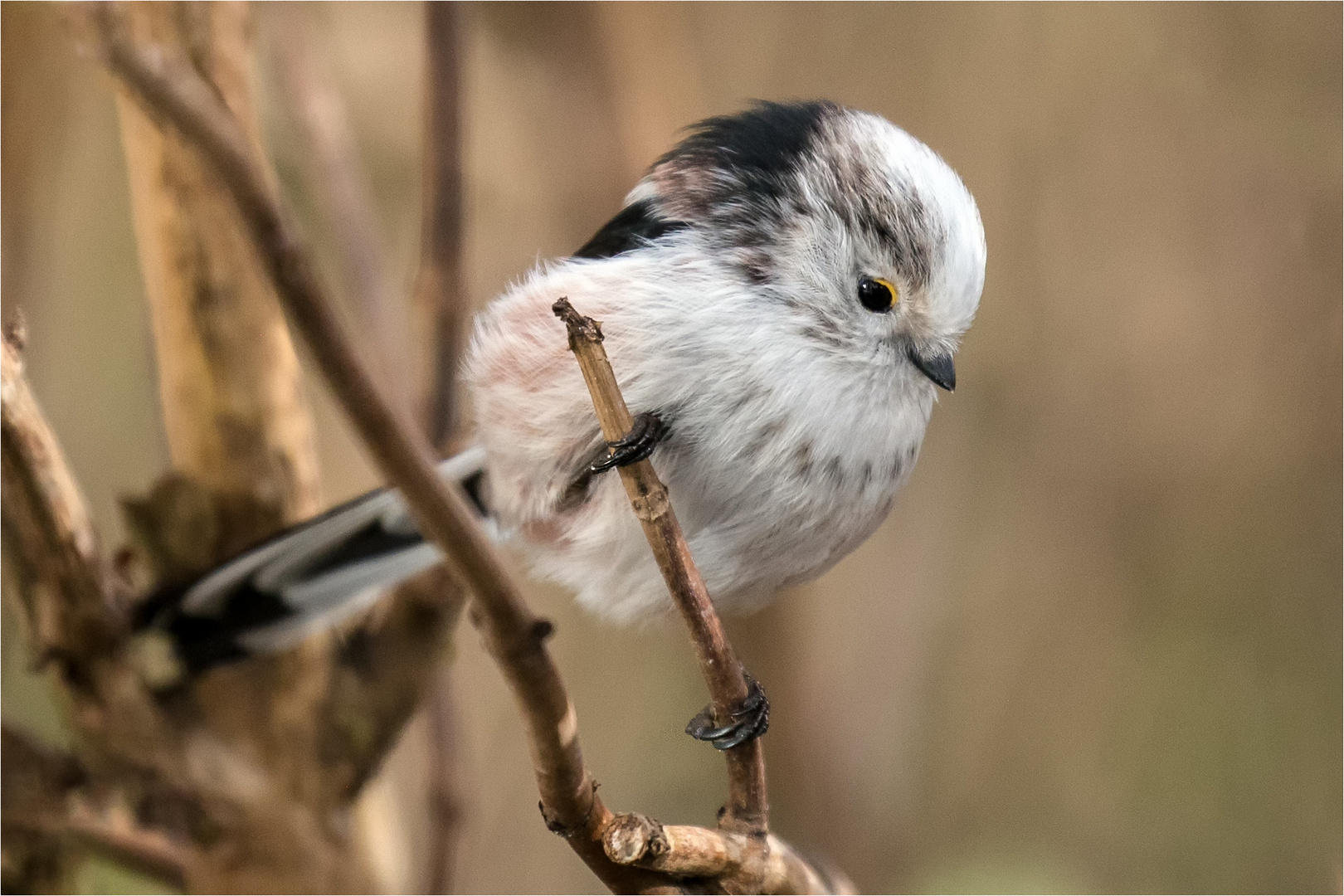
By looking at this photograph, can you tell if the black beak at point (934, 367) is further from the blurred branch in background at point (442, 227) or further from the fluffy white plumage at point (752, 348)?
the blurred branch in background at point (442, 227)

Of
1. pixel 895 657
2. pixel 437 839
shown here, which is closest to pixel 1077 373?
pixel 895 657

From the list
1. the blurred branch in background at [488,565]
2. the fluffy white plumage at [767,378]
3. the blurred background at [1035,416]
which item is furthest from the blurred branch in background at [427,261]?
the blurred branch in background at [488,565]

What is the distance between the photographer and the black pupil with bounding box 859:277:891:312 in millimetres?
1552

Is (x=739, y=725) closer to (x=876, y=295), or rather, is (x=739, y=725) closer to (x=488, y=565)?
(x=488, y=565)

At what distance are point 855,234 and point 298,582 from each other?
1.12 metres

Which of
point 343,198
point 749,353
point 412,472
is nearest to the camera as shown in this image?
point 412,472

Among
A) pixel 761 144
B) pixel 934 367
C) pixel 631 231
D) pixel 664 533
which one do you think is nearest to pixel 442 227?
pixel 631 231

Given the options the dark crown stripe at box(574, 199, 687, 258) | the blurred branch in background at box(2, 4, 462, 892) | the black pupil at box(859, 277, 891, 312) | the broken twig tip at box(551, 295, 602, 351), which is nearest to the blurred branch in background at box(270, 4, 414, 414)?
the blurred branch in background at box(2, 4, 462, 892)

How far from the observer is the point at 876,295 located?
1.55m

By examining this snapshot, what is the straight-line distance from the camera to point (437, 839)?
2.05 meters

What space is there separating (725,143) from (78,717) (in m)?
1.36

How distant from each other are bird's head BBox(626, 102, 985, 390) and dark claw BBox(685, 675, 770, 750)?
0.47 metres

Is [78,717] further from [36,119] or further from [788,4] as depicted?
[788,4]

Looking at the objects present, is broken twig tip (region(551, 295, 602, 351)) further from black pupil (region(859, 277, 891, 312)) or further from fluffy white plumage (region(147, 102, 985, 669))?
black pupil (region(859, 277, 891, 312))
